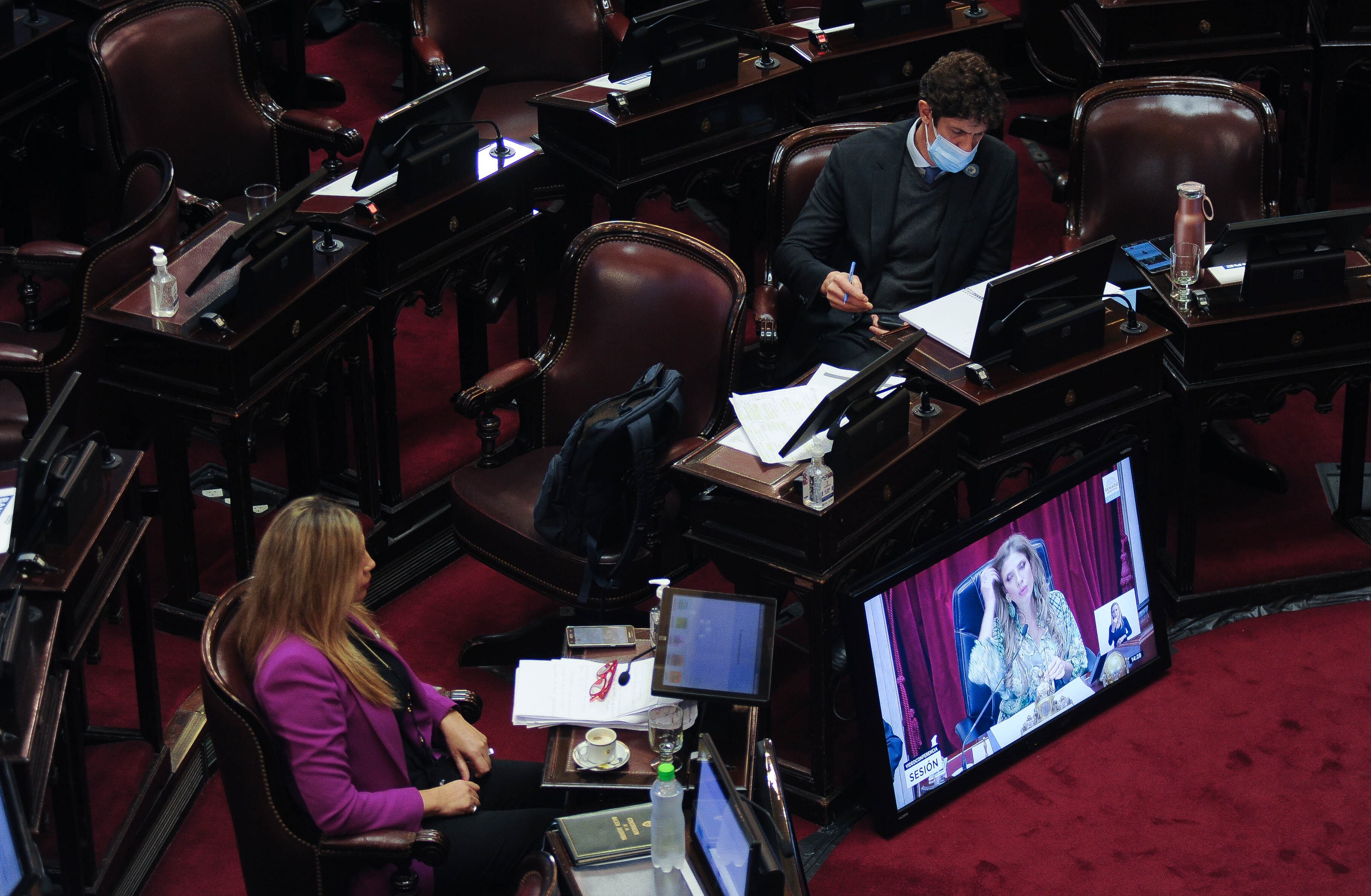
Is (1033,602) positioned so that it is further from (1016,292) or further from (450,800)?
(450,800)

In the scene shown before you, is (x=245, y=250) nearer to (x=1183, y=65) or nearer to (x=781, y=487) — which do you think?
(x=781, y=487)

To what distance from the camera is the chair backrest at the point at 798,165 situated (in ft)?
15.9

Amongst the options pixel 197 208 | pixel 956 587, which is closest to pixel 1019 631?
pixel 956 587

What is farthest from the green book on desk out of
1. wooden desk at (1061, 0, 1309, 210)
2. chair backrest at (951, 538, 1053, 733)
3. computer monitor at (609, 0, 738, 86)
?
wooden desk at (1061, 0, 1309, 210)

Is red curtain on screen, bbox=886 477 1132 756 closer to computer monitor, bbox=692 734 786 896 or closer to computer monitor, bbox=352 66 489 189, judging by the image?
computer monitor, bbox=692 734 786 896

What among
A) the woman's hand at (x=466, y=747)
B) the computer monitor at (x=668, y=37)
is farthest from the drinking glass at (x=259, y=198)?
the woman's hand at (x=466, y=747)

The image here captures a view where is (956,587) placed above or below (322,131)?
below

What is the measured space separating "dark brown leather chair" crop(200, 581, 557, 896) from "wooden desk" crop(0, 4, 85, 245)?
9.83 feet

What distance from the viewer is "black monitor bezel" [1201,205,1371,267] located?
4.27m

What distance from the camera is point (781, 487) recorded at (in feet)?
12.2

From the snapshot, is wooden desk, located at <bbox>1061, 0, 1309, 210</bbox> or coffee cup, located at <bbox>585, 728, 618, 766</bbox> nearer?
coffee cup, located at <bbox>585, 728, 618, 766</bbox>

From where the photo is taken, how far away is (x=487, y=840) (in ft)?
11.0

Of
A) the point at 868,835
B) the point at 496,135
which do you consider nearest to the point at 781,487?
the point at 868,835

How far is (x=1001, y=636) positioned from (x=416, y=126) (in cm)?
214
